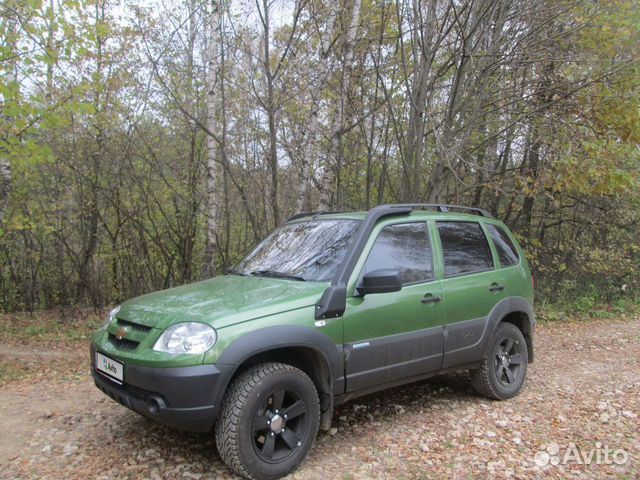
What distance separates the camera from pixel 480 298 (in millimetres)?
4348

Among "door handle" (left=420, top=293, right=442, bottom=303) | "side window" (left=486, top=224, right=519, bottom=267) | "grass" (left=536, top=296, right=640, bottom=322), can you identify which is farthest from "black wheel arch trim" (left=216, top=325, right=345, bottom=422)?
"grass" (left=536, top=296, right=640, bottom=322)

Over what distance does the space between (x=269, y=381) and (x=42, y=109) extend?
5.63 metres

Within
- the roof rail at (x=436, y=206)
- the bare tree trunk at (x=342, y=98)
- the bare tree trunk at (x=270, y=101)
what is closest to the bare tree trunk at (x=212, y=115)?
the bare tree trunk at (x=270, y=101)

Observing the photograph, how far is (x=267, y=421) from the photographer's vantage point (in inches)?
119

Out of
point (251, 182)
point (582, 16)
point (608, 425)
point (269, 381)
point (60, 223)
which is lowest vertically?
point (608, 425)

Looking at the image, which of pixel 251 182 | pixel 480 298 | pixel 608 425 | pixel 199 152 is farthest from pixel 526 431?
pixel 199 152

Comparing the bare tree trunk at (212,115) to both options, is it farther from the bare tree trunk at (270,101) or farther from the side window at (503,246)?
the side window at (503,246)

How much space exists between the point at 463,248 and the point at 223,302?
244cm

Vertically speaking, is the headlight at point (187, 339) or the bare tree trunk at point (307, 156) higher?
the bare tree trunk at point (307, 156)

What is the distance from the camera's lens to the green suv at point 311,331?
287 cm

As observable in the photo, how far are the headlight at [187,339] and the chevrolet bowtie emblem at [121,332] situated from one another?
1.32 ft

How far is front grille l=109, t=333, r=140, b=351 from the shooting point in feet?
10.2

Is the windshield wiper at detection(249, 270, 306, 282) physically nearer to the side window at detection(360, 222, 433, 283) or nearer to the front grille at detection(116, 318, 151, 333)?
the side window at detection(360, 222, 433, 283)

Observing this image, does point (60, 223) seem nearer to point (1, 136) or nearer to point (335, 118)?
point (1, 136)
